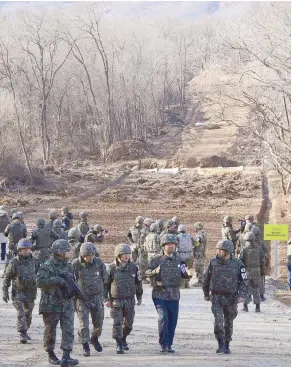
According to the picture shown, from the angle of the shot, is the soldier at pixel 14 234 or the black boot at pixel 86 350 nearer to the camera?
the black boot at pixel 86 350

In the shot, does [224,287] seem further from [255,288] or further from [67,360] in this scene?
[255,288]

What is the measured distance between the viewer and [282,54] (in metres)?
26.1

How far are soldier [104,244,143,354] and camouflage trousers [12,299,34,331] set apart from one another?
136cm

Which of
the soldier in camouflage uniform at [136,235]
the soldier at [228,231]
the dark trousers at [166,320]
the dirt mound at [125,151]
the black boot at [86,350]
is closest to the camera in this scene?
the black boot at [86,350]

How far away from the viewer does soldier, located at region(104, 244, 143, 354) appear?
1045cm

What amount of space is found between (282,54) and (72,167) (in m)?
36.0

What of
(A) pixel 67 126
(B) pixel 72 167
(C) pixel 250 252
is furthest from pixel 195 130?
(C) pixel 250 252

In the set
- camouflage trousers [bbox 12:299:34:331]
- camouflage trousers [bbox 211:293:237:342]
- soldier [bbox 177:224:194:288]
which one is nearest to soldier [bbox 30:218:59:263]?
soldier [bbox 177:224:194:288]

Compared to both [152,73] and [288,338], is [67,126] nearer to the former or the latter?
[152,73]

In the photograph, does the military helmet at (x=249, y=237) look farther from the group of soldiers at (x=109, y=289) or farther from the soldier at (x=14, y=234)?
the soldier at (x=14, y=234)

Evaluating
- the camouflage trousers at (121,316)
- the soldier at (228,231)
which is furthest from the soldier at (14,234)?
the camouflage trousers at (121,316)

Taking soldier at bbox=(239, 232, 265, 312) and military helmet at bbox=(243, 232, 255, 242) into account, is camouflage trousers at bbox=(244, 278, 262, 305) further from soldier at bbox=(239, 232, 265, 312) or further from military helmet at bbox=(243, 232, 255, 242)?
military helmet at bbox=(243, 232, 255, 242)

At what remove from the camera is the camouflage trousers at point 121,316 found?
1042cm

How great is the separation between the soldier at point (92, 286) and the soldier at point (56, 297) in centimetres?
69
